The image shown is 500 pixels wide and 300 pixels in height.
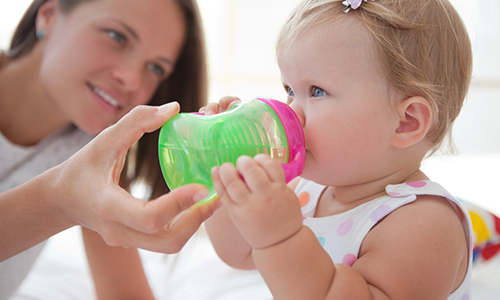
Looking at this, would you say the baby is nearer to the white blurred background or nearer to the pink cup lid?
the pink cup lid

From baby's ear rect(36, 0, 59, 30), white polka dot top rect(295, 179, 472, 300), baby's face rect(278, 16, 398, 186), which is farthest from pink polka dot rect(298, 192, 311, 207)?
baby's ear rect(36, 0, 59, 30)

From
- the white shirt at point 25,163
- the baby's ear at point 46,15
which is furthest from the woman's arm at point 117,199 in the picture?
the baby's ear at point 46,15

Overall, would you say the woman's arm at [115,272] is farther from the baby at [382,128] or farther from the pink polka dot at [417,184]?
the pink polka dot at [417,184]

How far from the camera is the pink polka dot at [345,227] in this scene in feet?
3.14

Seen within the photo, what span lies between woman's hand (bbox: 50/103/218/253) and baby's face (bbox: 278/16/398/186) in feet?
0.96

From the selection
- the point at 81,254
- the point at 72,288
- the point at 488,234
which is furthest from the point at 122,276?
the point at 488,234

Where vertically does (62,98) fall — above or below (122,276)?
above

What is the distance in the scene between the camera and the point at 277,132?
0.83 meters

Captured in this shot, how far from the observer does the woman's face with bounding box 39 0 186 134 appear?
1378 mm

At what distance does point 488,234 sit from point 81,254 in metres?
1.62

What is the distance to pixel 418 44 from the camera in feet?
2.93

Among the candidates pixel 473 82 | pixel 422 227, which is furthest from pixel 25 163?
pixel 473 82

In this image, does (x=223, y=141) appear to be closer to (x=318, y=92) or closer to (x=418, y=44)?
(x=318, y=92)

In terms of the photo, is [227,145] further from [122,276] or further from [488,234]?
[488,234]
